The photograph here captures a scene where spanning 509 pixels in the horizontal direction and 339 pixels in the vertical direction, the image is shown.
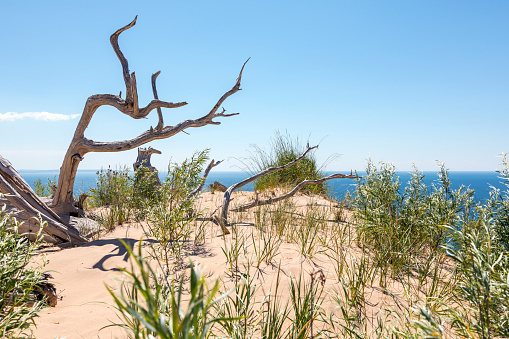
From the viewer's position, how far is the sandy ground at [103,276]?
7.44 ft

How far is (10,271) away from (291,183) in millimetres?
7861

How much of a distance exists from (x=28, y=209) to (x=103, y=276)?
215cm

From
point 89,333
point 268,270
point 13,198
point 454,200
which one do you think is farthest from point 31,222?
point 454,200

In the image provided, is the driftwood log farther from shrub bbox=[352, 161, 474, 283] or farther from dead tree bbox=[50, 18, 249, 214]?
shrub bbox=[352, 161, 474, 283]

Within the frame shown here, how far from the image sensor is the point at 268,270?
3.07m

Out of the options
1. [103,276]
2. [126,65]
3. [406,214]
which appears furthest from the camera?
[126,65]

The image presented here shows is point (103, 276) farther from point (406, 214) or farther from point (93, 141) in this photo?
point (406, 214)

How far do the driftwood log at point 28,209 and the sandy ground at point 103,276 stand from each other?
29 cm

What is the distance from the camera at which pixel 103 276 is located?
11.2ft

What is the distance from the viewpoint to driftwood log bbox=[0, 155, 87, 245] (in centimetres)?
445

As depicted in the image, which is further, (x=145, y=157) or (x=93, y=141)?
(x=145, y=157)

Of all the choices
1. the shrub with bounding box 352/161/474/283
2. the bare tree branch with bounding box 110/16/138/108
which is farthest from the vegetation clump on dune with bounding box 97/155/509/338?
the bare tree branch with bounding box 110/16/138/108

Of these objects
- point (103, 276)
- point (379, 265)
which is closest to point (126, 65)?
point (103, 276)

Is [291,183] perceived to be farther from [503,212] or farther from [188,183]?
[503,212]
